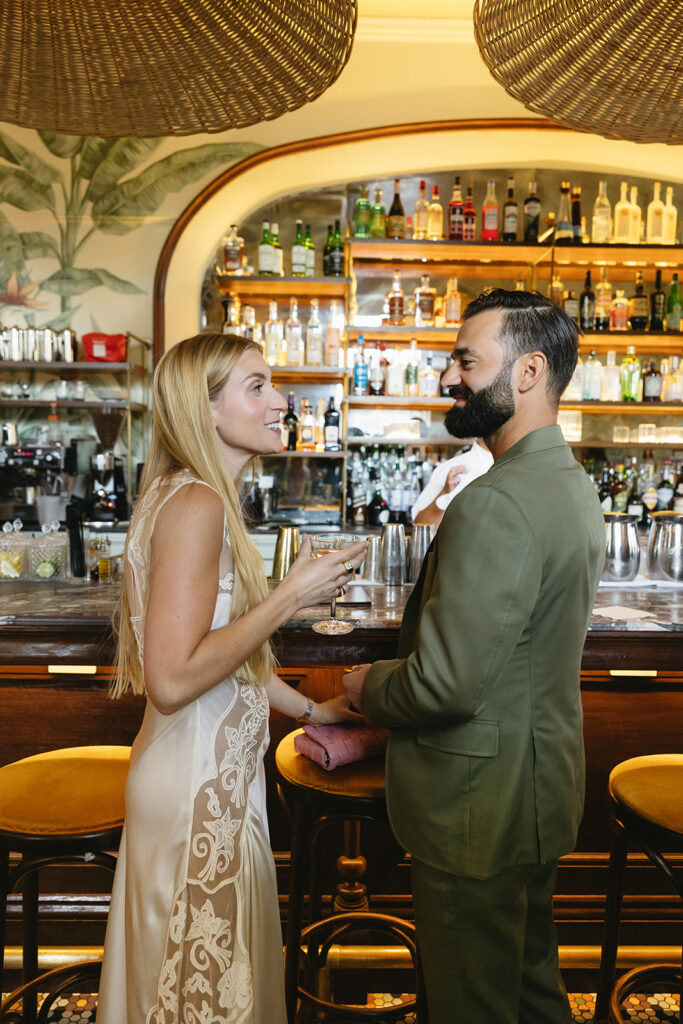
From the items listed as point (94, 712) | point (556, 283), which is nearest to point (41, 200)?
point (556, 283)

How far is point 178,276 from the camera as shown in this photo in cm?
513

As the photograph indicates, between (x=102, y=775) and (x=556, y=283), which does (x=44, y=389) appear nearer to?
(x=556, y=283)

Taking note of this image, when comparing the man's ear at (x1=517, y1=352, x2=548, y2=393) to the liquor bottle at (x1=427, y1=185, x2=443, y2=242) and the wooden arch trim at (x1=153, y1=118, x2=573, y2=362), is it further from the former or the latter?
the wooden arch trim at (x1=153, y1=118, x2=573, y2=362)

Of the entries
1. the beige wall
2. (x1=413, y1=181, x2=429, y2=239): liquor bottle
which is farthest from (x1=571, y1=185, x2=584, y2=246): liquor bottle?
(x1=413, y1=181, x2=429, y2=239): liquor bottle

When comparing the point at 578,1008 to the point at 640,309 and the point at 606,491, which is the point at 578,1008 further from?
the point at 640,309

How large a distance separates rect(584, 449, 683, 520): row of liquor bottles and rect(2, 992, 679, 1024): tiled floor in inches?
132

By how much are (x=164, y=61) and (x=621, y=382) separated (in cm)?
430

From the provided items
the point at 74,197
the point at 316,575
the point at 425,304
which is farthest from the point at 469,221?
the point at 316,575

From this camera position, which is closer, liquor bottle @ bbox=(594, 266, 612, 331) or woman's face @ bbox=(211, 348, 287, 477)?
woman's face @ bbox=(211, 348, 287, 477)

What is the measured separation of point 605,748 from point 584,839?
0.89ft

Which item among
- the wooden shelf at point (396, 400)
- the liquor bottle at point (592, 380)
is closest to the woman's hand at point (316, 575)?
the wooden shelf at point (396, 400)

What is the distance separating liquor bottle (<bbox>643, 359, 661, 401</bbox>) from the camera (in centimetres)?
496

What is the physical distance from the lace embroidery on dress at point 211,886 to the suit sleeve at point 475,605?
0.37m

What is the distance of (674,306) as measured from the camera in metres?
5.15
